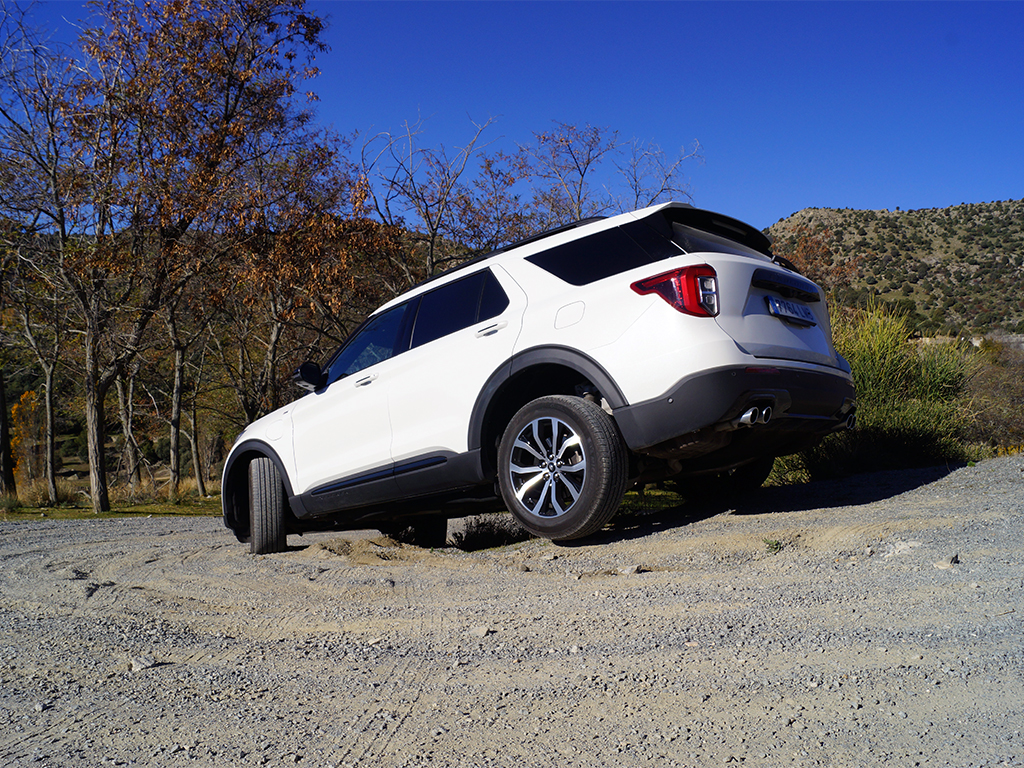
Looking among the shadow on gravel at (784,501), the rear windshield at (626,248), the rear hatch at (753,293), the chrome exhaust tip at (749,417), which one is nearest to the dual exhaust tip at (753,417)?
the chrome exhaust tip at (749,417)

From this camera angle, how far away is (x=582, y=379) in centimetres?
457

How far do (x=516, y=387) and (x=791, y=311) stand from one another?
175cm

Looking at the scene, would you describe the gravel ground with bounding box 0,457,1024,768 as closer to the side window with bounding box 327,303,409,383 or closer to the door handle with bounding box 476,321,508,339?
the door handle with bounding box 476,321,508,339

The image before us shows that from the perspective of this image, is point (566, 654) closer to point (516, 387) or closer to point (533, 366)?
point (533, 366)

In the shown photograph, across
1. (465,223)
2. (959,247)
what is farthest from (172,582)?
(959,247)

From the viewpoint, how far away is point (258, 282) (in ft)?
40.8

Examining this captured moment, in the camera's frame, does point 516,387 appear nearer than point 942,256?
Yes

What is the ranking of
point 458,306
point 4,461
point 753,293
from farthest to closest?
point 4,461 < point 458,306 < point 753,293

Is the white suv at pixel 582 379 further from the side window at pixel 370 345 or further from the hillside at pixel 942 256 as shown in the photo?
the hillside at pixel 942 256

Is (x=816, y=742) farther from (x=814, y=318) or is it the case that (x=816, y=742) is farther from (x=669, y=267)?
(x=814, y=318)

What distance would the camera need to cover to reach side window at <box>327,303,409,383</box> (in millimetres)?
5598

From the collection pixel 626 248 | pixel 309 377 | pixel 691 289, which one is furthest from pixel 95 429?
pixel 691 289

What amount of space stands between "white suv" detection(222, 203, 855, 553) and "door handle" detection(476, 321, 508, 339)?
0.4 inches

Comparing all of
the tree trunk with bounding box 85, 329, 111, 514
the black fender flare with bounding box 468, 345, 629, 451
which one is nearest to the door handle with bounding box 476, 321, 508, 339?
the black fender flare with bounding box 468, 345, 629, 451
